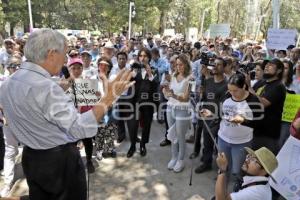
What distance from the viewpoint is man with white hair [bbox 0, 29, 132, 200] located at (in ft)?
7.18

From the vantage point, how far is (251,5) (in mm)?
46031

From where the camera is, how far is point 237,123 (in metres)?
4.29

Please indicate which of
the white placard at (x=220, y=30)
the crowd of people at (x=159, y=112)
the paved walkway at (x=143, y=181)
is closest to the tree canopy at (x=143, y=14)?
the white placard at (x=220, y=30)

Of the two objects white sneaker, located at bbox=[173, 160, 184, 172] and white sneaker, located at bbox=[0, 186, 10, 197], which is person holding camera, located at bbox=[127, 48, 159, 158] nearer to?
white sneaker, located at bbox=[173, 160, 184, 172]

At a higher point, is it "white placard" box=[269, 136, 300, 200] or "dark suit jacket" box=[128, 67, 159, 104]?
"dark suit jacket" box=[128, 67, 159, 104]

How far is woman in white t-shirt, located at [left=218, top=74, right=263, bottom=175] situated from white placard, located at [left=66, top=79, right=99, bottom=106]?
205 centimetres

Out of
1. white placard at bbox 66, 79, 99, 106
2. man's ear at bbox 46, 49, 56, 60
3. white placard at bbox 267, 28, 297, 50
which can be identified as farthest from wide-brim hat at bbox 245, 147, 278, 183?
white placard at bbox 267, 28, 297, 50

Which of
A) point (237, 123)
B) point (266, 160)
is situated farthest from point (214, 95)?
point (266, 160)

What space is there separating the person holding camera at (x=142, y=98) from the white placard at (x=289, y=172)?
2.69 m

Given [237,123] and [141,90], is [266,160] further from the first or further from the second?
[141,90]

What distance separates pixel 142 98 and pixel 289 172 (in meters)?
2.91

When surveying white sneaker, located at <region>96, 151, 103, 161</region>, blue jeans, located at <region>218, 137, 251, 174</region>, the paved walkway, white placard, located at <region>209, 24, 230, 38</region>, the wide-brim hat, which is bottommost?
the paved walkway

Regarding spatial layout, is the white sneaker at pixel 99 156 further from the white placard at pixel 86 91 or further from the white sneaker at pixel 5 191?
the white sneaker at pixel 5 191

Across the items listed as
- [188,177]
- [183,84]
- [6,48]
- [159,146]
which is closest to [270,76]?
[183,84]
